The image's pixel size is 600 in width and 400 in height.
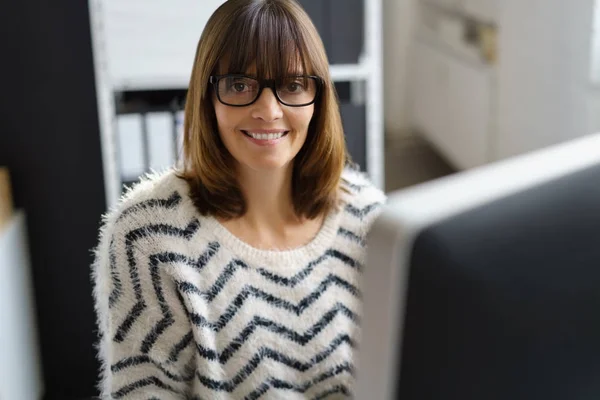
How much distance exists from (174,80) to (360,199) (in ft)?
2.97

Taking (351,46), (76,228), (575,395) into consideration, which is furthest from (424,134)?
(575,395)

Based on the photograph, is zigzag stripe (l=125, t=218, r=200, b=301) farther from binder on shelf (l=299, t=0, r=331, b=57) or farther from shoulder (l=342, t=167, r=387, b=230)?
binder on shelf (l=299, t=0, r=331, b=57)

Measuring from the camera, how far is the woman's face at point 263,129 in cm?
107

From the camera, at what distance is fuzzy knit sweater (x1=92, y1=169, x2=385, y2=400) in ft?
3.57

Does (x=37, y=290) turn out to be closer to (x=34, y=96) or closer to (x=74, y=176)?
(x=74, y=176)

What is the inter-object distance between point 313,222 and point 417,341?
780 millimetres

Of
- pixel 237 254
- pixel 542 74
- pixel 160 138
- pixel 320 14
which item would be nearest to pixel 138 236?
pixel 237 254

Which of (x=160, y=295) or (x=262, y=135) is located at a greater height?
(x=262, y=135)

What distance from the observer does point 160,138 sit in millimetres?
1981

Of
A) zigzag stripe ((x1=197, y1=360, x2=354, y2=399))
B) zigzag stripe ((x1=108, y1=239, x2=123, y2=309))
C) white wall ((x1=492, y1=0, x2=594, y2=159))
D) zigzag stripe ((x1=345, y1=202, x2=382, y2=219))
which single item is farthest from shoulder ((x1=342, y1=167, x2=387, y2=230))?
white wall ((x1=492, y1=0, x2=594, y2=159))

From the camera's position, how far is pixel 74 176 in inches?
80.8

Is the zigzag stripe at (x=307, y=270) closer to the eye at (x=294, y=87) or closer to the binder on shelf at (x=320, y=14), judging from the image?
the eye at (x=294, y=87)

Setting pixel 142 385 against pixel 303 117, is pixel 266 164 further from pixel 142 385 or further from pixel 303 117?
pixel 142 385

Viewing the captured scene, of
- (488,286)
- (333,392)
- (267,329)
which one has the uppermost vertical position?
(488,286)
